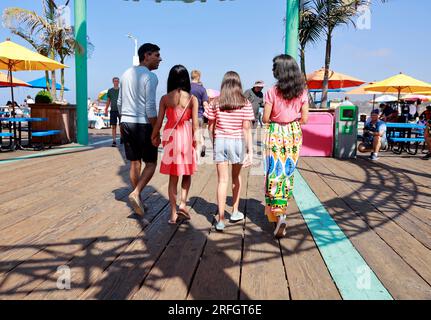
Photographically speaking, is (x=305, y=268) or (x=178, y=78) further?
(x=178, y=78)

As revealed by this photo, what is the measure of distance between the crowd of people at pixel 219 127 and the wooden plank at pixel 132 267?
1.24 ft

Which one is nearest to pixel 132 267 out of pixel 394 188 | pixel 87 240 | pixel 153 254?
pixel 153 254

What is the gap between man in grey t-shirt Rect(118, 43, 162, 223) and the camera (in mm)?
3836

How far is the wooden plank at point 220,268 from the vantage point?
226 cm

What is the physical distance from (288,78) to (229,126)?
2.35 feet

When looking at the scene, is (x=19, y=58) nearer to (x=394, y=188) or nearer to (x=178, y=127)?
(x=178, y=127)

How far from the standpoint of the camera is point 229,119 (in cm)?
355

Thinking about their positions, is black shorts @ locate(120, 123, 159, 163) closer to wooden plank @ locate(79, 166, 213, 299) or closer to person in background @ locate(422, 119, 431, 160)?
wooden plank @ locate(79, 166, 213, 299)

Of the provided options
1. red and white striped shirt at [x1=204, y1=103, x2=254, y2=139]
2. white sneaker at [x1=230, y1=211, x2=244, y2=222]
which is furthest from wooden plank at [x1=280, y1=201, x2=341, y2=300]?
red and white striped shirt at [x1=204, y1=103, x2=254, y2=139]

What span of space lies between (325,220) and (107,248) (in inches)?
88.8

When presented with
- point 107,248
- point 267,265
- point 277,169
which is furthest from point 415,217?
point 107,248

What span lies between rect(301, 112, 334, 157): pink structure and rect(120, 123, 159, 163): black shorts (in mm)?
5648
